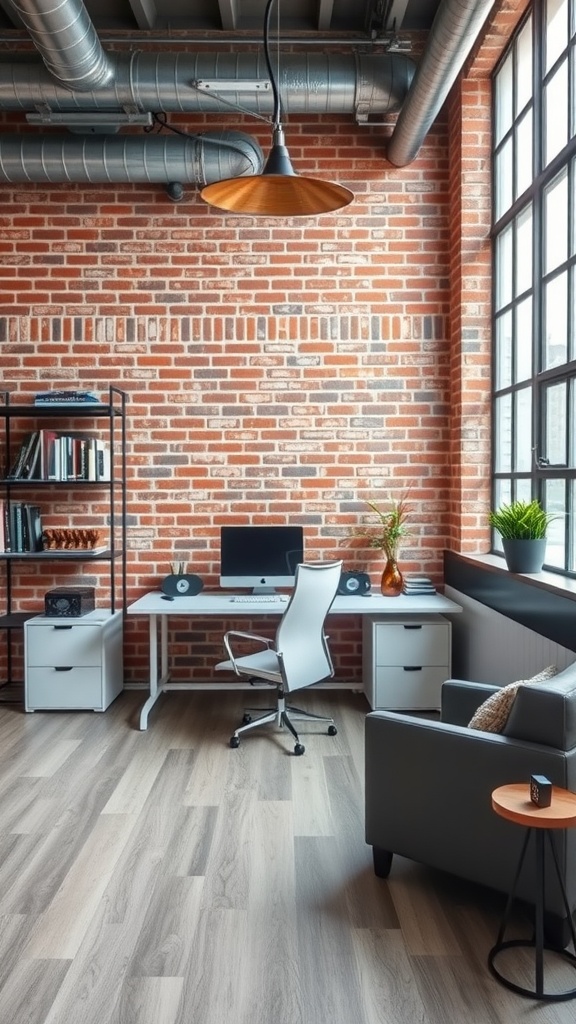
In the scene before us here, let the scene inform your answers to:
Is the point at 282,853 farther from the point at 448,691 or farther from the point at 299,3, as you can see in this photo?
the point at 299,3

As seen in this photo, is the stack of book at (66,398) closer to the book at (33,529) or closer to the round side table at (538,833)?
the book at (33,529)

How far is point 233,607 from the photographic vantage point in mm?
4387

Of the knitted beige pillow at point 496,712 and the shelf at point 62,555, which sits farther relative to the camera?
the shelf at point 62,555

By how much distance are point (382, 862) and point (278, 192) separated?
241 cm

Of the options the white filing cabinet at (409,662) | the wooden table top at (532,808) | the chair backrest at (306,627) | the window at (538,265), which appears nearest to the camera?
the wooden table top at (532,808)

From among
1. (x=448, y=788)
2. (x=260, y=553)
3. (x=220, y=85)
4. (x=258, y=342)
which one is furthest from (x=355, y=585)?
(x=220, y=85)

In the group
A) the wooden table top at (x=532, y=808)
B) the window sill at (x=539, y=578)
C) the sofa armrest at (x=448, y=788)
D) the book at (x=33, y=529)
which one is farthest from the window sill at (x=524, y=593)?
the book at (x=33, y=529)

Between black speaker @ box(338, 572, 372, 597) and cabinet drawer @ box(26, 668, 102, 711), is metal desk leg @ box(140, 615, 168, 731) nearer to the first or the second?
cabinet drawer @ box(26, 668, 102, 711)

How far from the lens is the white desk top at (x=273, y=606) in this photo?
171 inches

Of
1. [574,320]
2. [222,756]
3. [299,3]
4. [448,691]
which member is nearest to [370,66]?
[299,3]

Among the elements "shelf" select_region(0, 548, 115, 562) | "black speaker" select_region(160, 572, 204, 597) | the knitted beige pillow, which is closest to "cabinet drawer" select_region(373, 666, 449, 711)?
"black speaker" select_region(160, 572, 204, 597)

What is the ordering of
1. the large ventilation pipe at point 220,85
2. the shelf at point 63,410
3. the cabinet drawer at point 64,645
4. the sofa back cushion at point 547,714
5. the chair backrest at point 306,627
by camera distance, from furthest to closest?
the shelf at point 63,410 → the cabinet drawer at point 64,645 → the large ventilation pipe at point 220,85 → the chair backrest at point 306,627 → the sofa back cushion at point 547,714

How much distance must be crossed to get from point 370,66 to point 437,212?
1.06 m

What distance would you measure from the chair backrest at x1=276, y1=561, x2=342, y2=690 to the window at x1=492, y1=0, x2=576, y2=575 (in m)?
1.14
